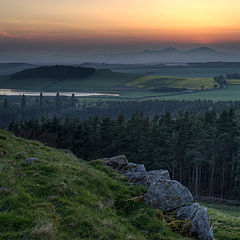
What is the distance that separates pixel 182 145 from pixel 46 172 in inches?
2103

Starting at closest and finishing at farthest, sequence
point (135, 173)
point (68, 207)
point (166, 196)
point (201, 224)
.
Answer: point (68, 207) < point (201, 224) < point (166, 196) < point (135, 173)

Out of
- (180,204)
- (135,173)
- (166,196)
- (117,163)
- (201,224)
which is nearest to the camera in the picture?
(201,224)

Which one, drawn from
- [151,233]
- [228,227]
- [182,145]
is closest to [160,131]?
[182,145]

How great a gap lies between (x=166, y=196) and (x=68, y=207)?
223 inches

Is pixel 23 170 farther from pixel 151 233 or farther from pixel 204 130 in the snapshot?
pixel 204 130

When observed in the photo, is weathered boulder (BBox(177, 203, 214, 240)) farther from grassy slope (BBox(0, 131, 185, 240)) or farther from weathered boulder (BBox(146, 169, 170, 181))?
A: weathered boulder (BBox(146, 169, 170, 181))

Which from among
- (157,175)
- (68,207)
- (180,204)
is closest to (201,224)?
(180,204)

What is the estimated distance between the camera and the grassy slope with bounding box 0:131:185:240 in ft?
36.9

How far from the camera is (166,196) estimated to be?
1631 cm

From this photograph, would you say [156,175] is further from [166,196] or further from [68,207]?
[68,207]

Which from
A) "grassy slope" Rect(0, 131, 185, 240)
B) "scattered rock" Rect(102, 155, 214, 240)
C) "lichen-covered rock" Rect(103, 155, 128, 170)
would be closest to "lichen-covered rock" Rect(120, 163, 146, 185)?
"lichen-covered rock" Rect(103, 155, 128, 170)

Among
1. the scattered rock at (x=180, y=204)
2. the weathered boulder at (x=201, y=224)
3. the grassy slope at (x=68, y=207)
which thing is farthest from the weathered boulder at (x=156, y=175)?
the weathered boulder at (x=201, y=224)

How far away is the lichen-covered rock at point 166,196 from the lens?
16.2 m

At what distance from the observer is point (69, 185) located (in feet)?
53.6
